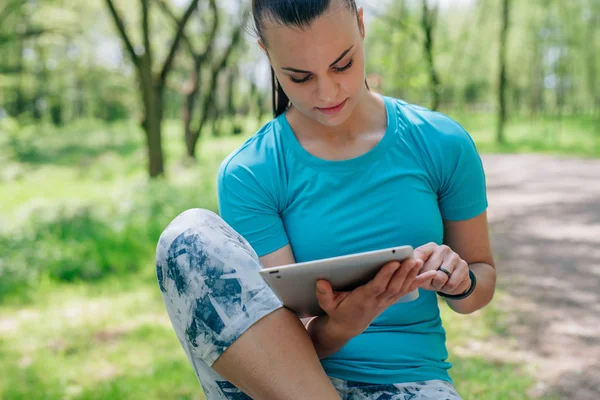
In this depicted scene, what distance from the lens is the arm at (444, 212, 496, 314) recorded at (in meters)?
1.50

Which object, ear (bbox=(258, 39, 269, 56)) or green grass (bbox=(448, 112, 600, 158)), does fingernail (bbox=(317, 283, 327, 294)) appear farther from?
green grass (bbox=(448, 112, 600, 158))


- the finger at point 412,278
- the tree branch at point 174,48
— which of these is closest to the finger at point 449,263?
the finger at point 412,278

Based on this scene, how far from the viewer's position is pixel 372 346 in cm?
140

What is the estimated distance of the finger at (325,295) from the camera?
1120 mm

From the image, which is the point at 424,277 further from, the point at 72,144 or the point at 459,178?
the point at 72,144

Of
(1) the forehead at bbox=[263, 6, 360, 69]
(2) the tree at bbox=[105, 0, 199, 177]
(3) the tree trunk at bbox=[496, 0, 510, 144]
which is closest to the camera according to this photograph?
(1) the forehead at bbox=[263, 6, 360, 69]

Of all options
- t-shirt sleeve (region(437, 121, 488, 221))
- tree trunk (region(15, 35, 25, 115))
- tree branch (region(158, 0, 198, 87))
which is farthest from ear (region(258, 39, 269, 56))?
tree trunk (region(15, 35, 25, 115))

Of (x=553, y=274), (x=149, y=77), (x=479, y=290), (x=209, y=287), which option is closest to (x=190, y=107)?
(x=149, y=77)

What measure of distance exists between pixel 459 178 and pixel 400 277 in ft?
1.56

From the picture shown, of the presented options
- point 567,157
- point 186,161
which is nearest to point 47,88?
point 186,161

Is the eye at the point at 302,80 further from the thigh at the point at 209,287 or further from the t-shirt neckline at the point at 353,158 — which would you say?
the thigh at the point at 209,287

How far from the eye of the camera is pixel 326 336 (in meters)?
1.29

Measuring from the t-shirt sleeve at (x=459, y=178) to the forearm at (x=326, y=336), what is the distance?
17.1 inches

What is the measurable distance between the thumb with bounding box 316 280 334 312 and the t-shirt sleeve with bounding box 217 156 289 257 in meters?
0.29
